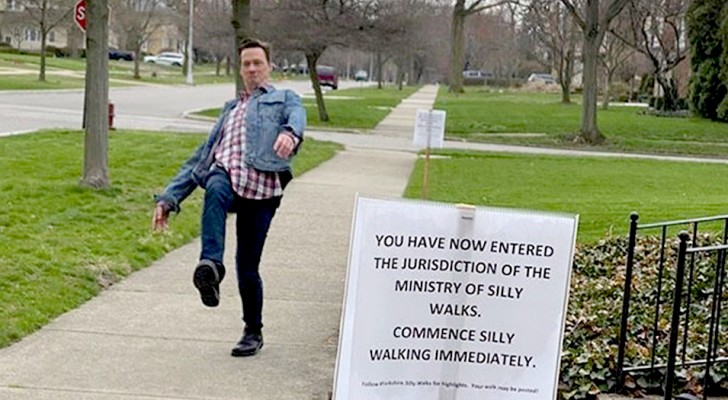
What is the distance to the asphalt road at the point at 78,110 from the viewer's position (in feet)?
87.4

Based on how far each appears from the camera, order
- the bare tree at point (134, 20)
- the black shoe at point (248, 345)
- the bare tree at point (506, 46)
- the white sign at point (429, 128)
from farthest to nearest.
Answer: the bare tree at point (506, 46)
the bare tree at point (134, 20)
the white sign at point (429, 128)
the black shoe at point (248, 345)

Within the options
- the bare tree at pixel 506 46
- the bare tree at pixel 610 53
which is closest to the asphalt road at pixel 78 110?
the bare tree at pixel 610 53

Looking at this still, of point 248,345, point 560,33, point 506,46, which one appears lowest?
point 248,345

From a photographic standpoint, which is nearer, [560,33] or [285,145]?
[285,145]

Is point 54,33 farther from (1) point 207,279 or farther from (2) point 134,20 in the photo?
(1) point 207,279

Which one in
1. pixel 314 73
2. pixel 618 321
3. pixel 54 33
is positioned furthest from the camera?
pixel 54 33

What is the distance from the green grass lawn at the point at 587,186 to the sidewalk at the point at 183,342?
3.72m

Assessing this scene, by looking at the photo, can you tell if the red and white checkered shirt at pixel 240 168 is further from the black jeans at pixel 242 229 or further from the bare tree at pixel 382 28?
the bare tree at pixel 382 28

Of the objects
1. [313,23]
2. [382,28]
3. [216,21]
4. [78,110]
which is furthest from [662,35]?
[78,110]

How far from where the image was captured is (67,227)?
33.9 ft

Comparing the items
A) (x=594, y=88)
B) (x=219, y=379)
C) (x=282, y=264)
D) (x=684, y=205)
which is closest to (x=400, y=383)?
(x=219, y=379)

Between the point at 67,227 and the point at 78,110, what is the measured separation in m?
23.8

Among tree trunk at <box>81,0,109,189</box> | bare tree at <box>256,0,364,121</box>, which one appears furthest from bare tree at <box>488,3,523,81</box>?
tree trunk at <box>81,0,109,189</box>

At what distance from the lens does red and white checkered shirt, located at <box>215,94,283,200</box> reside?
5895 mm
